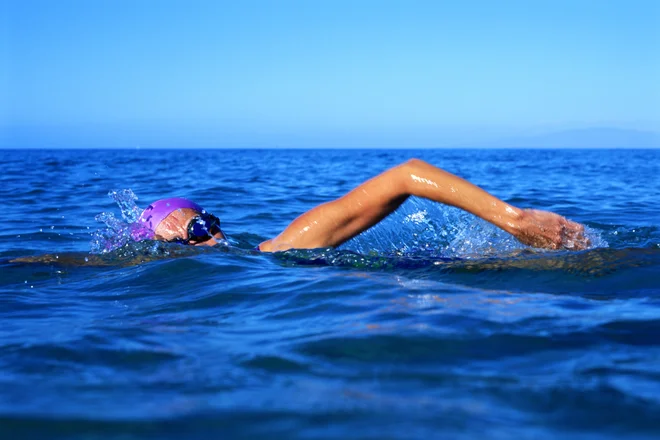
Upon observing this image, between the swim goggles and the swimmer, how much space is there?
1.71 ft

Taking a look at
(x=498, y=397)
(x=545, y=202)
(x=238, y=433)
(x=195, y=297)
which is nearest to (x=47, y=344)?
(x=195, y=297)

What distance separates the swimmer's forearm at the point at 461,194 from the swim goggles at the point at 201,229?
1914 mm

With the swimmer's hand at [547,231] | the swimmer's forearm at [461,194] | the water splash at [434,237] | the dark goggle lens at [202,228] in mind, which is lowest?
the water splash at [434,237]

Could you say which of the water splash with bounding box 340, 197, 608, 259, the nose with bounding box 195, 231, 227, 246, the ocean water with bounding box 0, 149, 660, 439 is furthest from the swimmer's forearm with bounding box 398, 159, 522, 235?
the nose with bounding box 195, 231, 227, 246

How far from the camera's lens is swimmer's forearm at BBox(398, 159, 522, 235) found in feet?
13.3

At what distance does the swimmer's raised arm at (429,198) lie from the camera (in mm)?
4074

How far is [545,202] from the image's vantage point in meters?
10.9

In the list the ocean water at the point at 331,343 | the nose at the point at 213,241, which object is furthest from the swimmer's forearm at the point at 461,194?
the nose at the point at 213,241

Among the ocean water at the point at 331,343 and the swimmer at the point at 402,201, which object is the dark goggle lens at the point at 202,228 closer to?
the ocean water at the point at 331,343

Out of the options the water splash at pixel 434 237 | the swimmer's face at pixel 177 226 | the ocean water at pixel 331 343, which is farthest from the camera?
the swimmer's face at pixel 177 226

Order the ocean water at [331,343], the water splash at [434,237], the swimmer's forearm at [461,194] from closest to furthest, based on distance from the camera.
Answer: the ocean water at [331,343] < the swimmer's forearm at [461,194] < the water splash at [434,237]

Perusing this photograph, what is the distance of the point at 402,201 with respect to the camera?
171 inches

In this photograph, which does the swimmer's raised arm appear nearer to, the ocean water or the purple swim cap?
the ocean water

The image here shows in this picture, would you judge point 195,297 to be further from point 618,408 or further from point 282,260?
point 618,408
